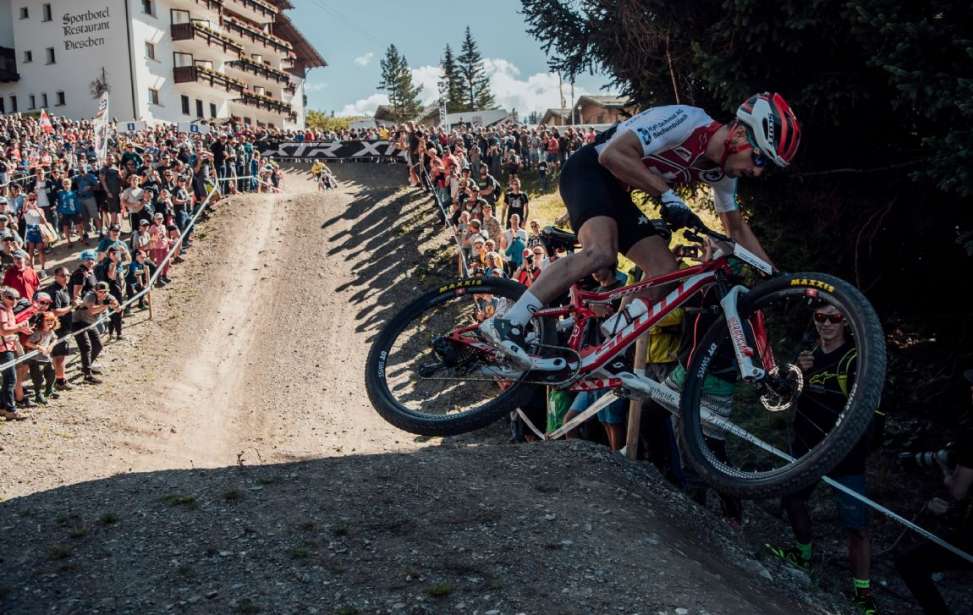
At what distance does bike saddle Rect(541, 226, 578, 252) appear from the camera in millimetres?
5734

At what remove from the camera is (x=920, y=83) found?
5785 millimetres

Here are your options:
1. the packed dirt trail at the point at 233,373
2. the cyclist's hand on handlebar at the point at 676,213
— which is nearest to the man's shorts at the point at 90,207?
the packed dirt trail at the point at 233,373

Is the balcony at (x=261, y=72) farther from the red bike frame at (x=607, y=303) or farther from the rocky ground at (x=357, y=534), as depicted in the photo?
the red bike frame at (x=607, y=303)

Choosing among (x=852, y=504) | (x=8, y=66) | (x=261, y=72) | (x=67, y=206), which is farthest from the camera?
(x=261, y=72)

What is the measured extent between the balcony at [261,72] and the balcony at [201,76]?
3297 millimetres

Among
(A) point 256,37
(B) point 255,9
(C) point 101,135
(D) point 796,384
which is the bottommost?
(D) point 796,384

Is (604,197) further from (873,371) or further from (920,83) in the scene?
(920,83)

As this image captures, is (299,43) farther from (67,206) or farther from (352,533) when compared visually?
(352,533)

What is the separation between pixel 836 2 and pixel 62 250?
818 inches

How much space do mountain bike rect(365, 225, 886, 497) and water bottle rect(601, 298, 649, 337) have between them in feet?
0.12

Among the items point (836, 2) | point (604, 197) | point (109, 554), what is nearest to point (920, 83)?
point (836, 2)

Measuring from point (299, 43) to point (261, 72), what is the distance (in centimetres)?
1484

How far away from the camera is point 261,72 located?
73875 mm

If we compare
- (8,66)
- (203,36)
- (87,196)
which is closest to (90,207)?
(87,196)
